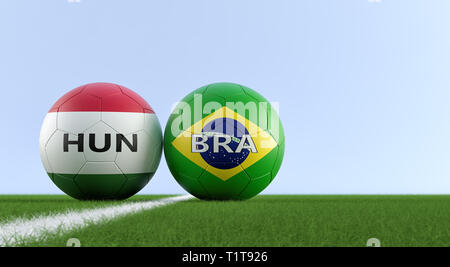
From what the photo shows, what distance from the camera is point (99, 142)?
6145 millimetres

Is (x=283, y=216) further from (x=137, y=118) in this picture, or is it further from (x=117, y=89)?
(x=117, y=89)

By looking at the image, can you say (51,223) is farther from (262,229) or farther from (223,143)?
(223,143)

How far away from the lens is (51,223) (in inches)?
163

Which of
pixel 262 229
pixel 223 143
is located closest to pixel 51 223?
pixel 262 229

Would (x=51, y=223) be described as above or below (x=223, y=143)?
below

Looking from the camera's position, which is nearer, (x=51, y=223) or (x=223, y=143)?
(x=51, y=223)

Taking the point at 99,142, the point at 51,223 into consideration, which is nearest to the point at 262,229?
the point at 51,223

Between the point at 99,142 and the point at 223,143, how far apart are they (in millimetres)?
1876

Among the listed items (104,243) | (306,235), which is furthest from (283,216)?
(104,243)

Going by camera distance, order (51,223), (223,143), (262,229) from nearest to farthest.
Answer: (262,229) < (51,223) < (223,143)

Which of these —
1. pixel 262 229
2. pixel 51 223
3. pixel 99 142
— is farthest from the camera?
pixel 99 142

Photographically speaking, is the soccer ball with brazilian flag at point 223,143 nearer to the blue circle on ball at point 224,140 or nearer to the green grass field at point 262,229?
the blue circle on ball at point 224,140

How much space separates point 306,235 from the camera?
343 cm
